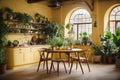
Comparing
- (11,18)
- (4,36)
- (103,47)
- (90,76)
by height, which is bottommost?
(90,76)

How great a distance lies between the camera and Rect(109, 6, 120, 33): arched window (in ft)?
32.5

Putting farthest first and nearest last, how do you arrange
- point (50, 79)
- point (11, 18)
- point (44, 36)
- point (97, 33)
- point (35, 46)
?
point (44, 36)
point (97, 33)
point (35, 46)
point (11, 18)
point (50, 79)

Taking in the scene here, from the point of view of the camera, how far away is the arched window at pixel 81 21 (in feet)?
35.1

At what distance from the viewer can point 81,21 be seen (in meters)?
10.9

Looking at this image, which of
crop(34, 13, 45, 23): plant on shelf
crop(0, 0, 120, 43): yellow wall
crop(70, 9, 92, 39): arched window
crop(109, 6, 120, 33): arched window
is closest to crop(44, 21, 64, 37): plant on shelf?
crop(34, 13, 45, 23): plant on shelf

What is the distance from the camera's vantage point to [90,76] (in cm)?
651

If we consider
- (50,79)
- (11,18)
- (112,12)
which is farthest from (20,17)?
(112,12)

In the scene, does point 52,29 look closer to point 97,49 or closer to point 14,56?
point 97,49

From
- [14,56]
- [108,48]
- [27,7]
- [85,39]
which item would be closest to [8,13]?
[27,7]

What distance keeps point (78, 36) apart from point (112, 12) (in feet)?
7.27

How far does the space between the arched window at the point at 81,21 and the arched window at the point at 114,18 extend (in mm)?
1110

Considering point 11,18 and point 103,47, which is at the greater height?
point 11,18

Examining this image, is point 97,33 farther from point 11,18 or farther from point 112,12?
point 11,18

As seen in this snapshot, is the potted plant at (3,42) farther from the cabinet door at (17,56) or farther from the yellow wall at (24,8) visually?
the yellow wall at (24,8)
